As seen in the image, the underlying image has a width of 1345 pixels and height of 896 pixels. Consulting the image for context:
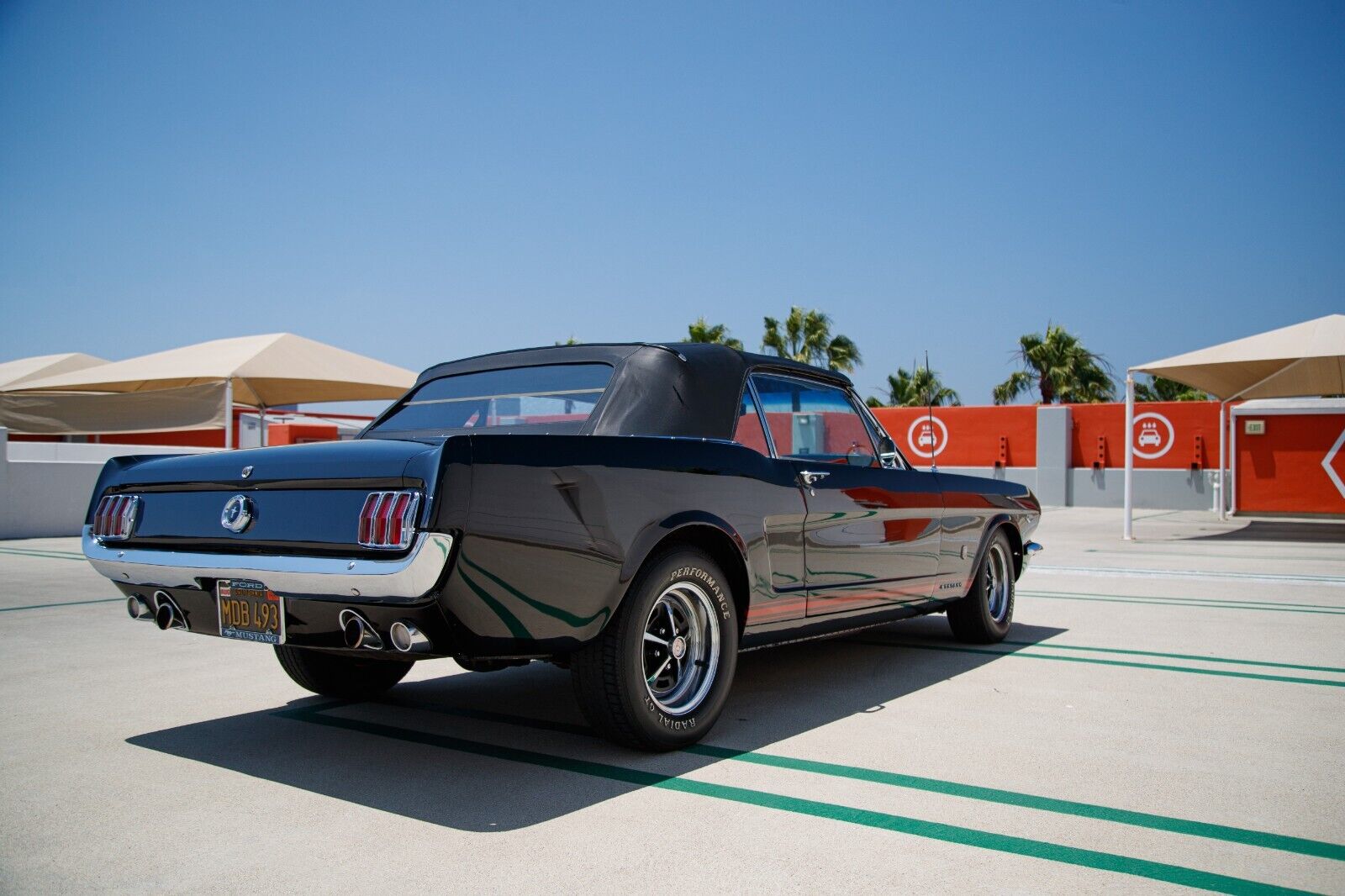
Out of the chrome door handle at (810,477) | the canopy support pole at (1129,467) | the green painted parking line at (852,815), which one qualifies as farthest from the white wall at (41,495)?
the canopy support pole at (1129,467)

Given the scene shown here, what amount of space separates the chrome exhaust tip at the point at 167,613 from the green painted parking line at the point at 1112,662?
389 centimetres

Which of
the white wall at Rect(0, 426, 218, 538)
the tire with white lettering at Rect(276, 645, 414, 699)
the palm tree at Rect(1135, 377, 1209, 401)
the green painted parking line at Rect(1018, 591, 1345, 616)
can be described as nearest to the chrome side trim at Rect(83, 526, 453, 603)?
the tire with white lettering at Rect(276, 645, 414, 699)

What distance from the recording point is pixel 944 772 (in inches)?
142

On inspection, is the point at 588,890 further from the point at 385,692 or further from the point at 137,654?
the point at 137,654

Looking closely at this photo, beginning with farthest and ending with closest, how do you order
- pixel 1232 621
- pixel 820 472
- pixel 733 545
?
pixel 1232 621 → pixel 820 472 → pixel 733 545

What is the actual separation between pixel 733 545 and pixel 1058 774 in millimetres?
1347

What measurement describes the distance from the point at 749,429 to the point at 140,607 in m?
2.38

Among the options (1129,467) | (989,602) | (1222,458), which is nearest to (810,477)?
(989,602)

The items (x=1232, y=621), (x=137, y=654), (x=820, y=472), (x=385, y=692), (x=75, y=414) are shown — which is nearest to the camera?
(x=820, y=472)

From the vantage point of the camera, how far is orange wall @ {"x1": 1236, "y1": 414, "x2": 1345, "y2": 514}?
20.2m

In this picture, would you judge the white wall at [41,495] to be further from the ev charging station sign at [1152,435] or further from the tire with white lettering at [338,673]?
the ev charging station sign at [1152,435]

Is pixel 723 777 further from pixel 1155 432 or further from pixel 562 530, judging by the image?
pixel 1155 432

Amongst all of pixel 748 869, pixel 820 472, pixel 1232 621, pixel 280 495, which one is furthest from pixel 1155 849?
pixel 1232 621

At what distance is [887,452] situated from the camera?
213 inches
